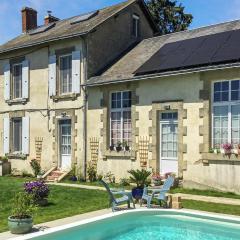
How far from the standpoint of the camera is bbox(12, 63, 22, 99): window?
68.4ft

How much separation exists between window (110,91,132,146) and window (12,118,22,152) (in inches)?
240

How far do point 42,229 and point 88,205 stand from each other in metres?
3.24

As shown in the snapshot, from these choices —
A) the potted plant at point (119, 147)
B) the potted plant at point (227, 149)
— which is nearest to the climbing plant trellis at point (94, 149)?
the potted plant at point (119, 147)

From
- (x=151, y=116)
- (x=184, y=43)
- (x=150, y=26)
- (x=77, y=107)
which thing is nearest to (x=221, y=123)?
(x=151, y=116)

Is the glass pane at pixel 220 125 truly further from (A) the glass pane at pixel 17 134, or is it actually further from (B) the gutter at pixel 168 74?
(A) the glass pane at pixel 17 134

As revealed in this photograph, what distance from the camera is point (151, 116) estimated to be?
15297 millimetres

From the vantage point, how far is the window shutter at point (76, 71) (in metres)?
17.9

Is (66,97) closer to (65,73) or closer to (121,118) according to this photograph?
(65,73)

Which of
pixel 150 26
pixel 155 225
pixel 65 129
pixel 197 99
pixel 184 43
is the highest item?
pixel 150 26

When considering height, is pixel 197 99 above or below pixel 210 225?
above

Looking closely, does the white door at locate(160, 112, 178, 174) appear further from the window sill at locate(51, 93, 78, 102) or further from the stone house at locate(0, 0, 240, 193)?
the window sill at locate(51, 93, 78, 102)

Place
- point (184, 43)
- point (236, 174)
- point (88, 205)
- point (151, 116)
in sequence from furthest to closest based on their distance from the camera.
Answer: point (184, 43), point (151, 116), point (236, 174), point (88, 205)

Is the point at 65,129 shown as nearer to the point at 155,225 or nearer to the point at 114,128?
the point at 114,128

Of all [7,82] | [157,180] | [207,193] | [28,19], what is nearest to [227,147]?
[207,193]
